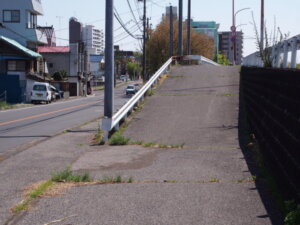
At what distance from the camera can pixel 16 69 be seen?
55.8 metres

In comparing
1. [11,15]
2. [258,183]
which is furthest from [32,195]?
[11,15]

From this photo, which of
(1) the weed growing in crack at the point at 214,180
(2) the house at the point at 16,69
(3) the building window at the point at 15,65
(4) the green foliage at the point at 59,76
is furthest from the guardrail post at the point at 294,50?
(4) the green foliage at the point at 59,76

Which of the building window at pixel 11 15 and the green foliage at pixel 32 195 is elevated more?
the building window at pixel 11 15

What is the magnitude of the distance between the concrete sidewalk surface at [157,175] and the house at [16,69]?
34.1 m

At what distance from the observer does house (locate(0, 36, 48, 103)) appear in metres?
49.0

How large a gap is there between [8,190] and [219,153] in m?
4.25

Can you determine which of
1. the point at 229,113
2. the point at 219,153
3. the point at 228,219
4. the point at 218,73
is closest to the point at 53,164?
the point at 219,153

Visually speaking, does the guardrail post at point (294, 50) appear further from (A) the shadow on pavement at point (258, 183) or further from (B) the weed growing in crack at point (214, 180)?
(B) the weed growing in crack at point (214, 180)

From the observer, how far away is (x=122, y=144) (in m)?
12.4

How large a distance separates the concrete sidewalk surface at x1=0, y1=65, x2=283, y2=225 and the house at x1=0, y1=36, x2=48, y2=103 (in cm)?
3410

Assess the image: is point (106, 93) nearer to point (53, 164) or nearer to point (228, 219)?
point (53, 164)

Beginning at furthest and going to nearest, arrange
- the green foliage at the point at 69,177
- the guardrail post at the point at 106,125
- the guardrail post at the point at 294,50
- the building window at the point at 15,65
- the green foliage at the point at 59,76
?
the green foliage at the point at 59,76, the building window at the point at 15,65, the guardrail post at the point at 106,125, the guardrail post at the point at 294,50, the green foliage at the point at 69,177

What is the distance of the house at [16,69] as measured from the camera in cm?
4900

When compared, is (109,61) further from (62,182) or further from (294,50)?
(294,50)
